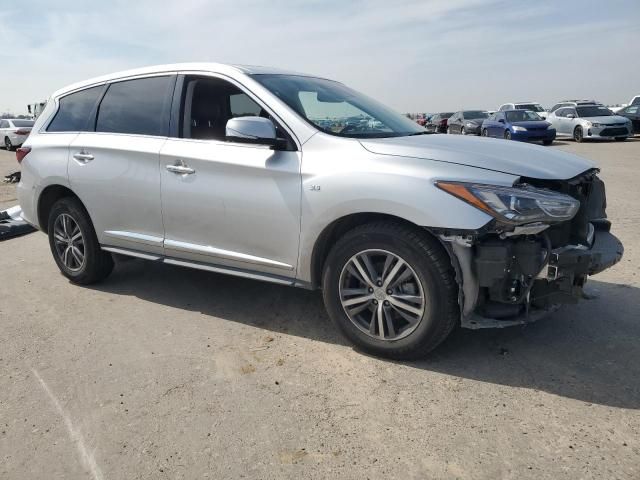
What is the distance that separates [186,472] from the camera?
231 cm

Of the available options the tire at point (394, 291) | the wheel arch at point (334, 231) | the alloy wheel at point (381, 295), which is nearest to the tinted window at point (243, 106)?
the wheel arch at point (334, 231)

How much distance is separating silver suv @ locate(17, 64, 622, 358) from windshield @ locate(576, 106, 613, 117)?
68.3 feet

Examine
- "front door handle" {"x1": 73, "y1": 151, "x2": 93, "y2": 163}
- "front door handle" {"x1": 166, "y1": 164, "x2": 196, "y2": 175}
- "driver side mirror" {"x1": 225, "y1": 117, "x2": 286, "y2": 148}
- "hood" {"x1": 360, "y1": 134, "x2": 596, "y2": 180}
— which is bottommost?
"front door handle" {"x1": 166, "y1": 164, "x2": 196, "y2": 175}

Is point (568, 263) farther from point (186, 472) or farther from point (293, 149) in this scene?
point (186, 472)

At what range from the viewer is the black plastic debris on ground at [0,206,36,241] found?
23.3ft

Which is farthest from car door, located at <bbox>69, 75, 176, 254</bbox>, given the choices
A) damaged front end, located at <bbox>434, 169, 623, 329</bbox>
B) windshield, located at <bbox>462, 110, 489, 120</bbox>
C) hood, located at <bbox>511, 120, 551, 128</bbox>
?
windshield, located at <bbox>462, 110, 489, 120</bbox>

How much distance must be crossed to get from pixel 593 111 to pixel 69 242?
75.2 ft

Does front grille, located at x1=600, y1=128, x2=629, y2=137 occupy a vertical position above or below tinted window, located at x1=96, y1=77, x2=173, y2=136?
below

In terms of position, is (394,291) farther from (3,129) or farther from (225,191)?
(3,129)

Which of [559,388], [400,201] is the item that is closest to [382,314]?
[400,201]

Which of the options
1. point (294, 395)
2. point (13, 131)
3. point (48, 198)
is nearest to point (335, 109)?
point (294, 395)

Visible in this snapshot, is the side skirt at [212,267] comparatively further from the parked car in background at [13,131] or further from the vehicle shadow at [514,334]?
the parked car in background at [13,131]

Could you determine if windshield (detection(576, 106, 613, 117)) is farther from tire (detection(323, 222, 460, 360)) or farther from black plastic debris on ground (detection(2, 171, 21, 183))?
tire (detection(323, 222, 460, 360))

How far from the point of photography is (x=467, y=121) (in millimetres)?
24672
